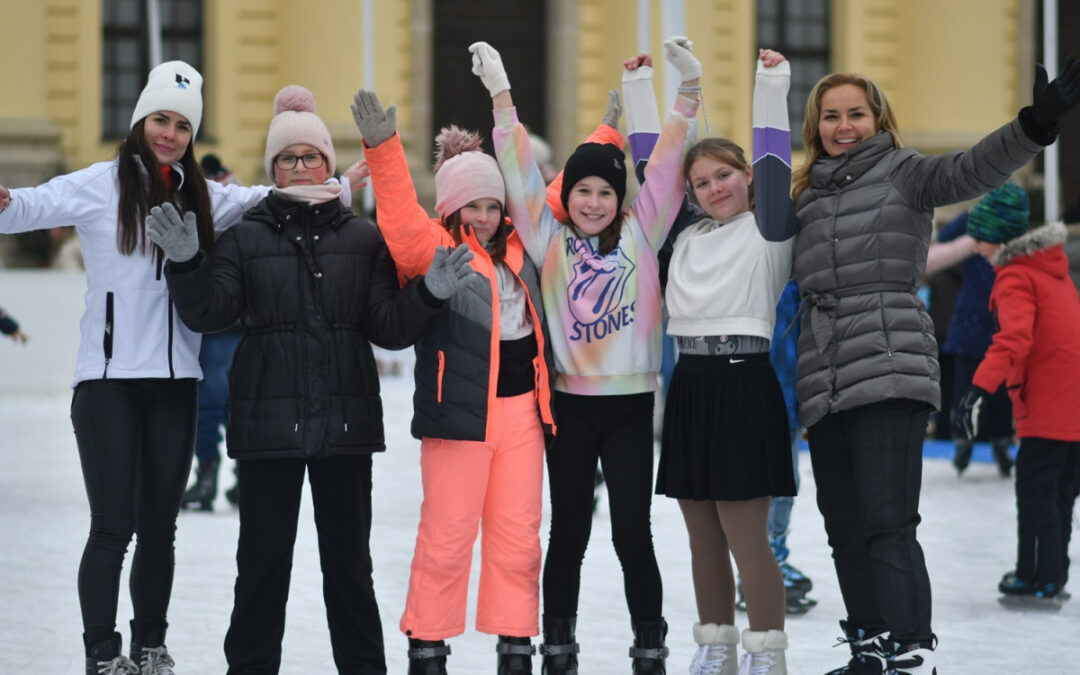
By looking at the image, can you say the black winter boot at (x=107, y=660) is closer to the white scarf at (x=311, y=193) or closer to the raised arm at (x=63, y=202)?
the raised arm at (x=63, y=202)

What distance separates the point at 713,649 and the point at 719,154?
1.41 metres

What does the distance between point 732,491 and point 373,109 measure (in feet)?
4.71

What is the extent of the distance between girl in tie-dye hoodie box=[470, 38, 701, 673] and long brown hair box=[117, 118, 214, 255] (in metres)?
0.86

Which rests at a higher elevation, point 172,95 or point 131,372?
point 172,95

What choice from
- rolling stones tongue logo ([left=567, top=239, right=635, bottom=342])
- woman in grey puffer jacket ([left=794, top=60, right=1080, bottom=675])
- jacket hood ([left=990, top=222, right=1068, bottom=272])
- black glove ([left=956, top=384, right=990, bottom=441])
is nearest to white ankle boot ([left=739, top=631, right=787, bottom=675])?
woman in grey puffer jacket ([left=794, top=60, right=1080, bottom=675])

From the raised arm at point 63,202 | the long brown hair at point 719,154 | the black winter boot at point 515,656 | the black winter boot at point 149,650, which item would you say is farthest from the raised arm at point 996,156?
the black winter boot at point 149,650

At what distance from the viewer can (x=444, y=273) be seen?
423cm

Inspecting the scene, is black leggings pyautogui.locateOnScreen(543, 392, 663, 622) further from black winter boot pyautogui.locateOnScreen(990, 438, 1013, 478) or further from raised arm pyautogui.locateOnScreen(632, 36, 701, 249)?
black winter boot pyautogui.locateOnScreen(990, 438, 1013, 478)

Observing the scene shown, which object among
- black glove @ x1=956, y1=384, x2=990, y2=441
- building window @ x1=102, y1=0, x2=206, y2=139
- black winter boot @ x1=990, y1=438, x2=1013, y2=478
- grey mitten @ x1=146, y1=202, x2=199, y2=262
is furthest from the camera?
building window @ x1=102, y1=0, x2=206, y2=139

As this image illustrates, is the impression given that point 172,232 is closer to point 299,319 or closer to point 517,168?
point 299,319

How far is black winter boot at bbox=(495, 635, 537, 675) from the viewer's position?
444 centimetres

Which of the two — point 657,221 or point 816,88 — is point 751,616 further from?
point 816,88

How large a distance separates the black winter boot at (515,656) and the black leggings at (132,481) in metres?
0.96

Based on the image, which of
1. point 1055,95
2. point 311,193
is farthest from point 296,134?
point 1055,95
